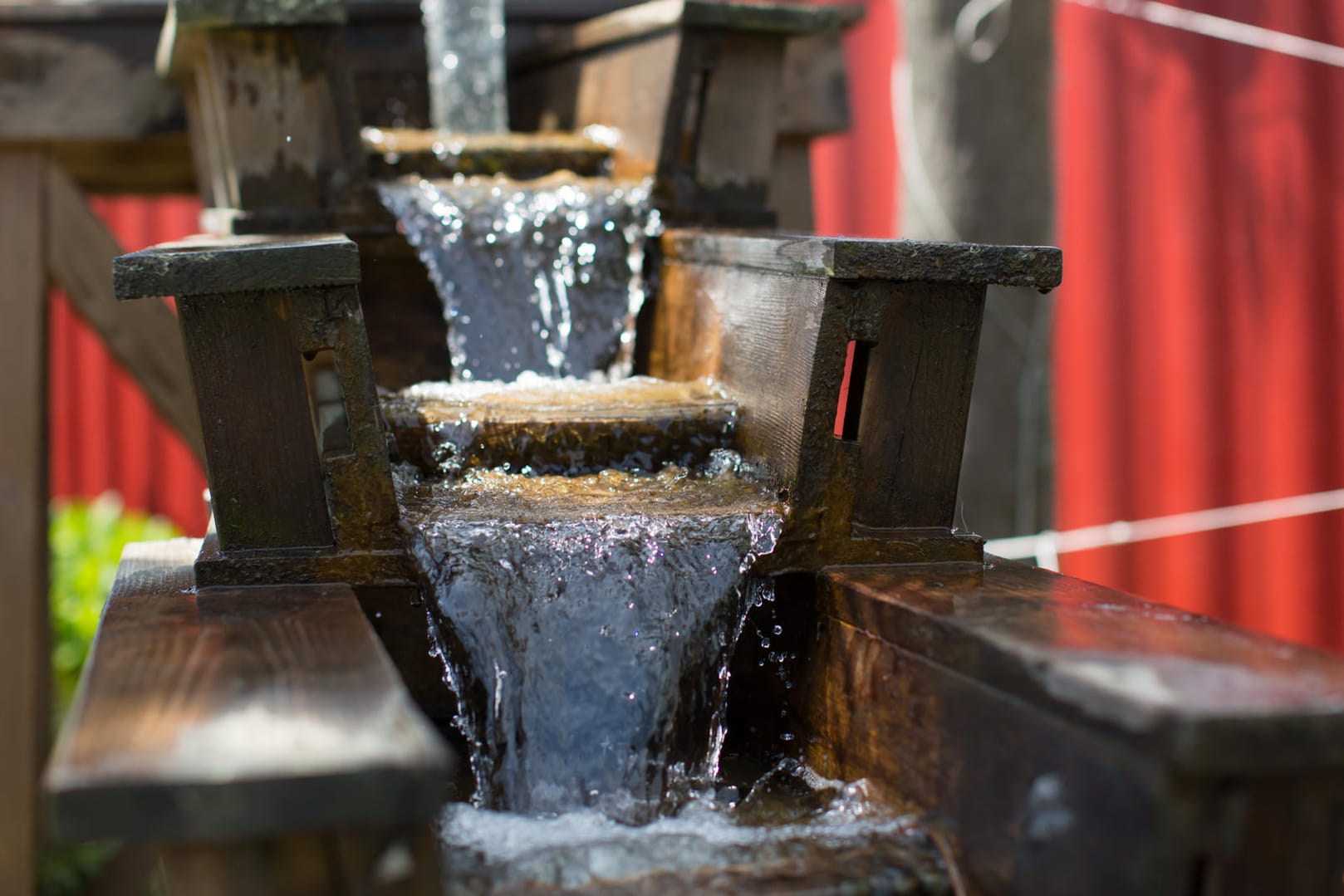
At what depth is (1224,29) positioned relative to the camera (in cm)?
545

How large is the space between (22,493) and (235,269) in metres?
2.45

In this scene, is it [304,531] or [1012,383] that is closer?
[304,531]

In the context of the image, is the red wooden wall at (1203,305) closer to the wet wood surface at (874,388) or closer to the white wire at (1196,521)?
the white wire at (1196,521)

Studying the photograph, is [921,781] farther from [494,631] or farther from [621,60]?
[621,60]

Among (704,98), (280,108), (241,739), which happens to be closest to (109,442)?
(280,108)

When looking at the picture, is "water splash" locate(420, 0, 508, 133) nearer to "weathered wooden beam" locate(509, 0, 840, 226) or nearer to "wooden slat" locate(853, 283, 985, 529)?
"weathered wooden beam" locate(509, 0, 840, 226)

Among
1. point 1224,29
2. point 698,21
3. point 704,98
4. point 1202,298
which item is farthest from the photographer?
point 1202,298

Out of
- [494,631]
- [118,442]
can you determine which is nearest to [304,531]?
[494,631]

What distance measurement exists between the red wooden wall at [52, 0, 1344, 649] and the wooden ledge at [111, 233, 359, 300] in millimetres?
3874

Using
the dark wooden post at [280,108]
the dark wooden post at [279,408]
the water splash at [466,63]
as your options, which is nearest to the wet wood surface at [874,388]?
the dark wooden post at [279,408]

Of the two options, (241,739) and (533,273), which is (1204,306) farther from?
(241,739)

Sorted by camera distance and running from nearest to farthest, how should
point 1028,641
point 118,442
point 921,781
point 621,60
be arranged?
point 1028,641 < point 921,781 < point 621,60 < point 118,442

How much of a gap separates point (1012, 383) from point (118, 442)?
543cm

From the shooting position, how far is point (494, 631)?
218cm
